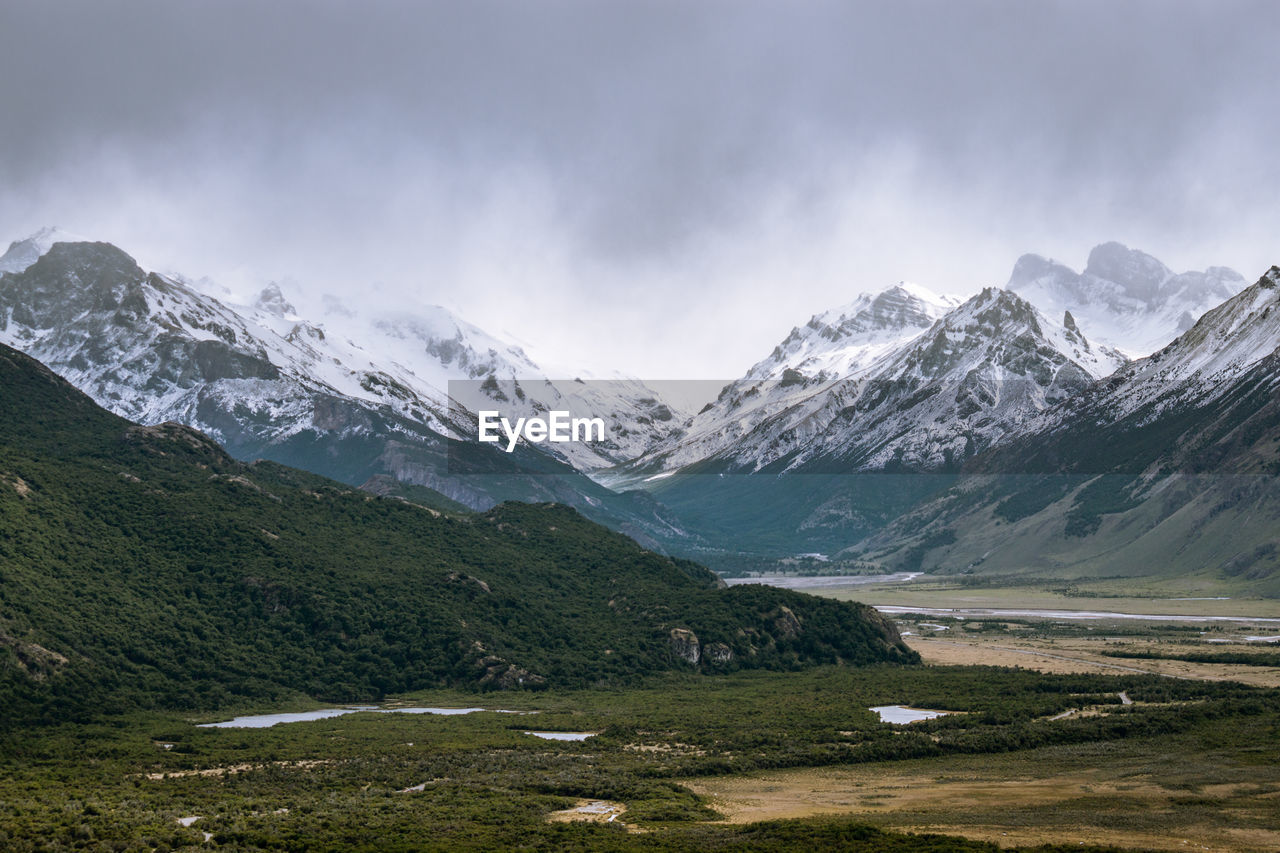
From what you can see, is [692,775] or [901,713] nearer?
[692,775]

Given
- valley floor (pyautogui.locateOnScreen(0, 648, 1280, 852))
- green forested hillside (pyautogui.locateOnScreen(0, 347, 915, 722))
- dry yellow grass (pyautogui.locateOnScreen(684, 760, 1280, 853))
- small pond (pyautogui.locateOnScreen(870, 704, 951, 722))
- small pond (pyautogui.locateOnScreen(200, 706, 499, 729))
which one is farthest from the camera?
small pond (pyautogui.locateOnScreen(870, 704, 951, 722))

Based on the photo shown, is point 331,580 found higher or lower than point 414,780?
higher

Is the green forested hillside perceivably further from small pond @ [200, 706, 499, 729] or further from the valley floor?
the valley floor

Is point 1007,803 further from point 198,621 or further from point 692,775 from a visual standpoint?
point 198,621

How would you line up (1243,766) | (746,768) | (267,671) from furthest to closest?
1. (267,671)
2. (746,768)
3. (1243,766)

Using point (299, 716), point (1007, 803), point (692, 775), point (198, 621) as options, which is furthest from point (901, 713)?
point (198, 621)

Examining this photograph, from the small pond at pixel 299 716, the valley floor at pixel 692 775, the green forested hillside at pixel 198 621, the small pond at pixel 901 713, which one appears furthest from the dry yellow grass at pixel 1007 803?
the green forested hillside at pixel 198 621

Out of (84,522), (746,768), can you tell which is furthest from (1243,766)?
(84,522)

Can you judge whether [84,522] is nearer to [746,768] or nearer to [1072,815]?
[746,768]

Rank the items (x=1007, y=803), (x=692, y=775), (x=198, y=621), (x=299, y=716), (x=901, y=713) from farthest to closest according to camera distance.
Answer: (x=198, y=621) → (x=901, y=713) → (x=299, y=716) → (x=692, y=775) → (x=1007, y=803)

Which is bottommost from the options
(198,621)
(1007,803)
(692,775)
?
(692,775)

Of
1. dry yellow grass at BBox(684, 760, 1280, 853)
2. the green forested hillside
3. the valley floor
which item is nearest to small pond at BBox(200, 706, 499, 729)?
the valley floor
